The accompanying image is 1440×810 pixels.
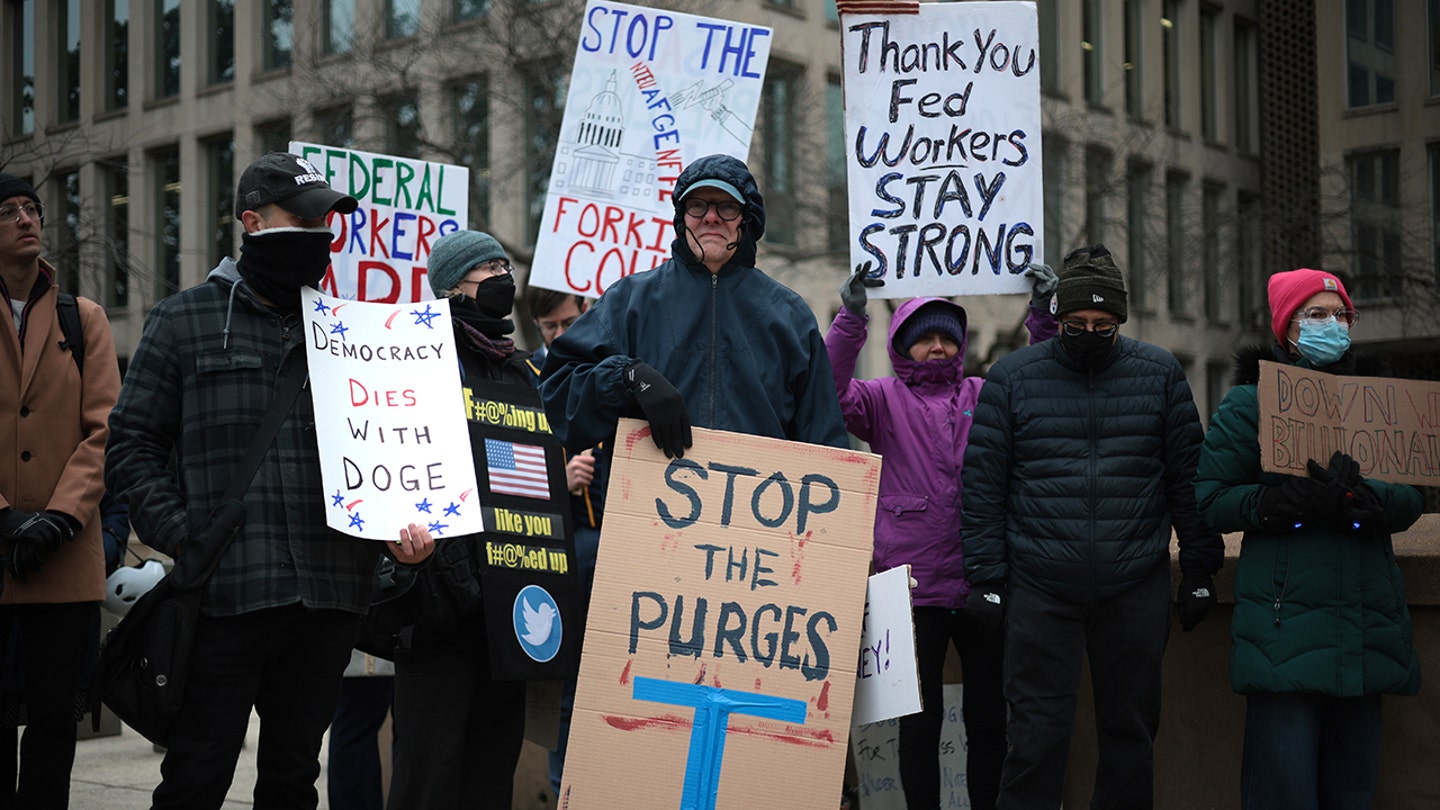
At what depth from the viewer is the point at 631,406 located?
409 centimetres

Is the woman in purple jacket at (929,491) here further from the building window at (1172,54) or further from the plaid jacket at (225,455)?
the building window at (1172,54)

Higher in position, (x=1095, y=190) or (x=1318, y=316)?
(x=1095, y=190)

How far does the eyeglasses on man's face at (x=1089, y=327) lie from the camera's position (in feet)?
16.0

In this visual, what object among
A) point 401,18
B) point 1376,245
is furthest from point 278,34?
point 1376,245

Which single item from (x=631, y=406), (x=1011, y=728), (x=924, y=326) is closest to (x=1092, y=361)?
(x=924, y=326)

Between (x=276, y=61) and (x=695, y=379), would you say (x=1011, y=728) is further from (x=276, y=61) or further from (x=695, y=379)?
(x=276, y=61)

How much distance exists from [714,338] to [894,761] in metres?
2.28

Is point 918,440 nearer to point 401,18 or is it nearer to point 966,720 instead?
point 966,720

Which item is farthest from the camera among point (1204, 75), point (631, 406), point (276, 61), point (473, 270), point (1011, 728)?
point (1204, 75)

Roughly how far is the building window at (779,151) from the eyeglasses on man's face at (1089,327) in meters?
17.5

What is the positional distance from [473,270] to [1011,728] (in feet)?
6.93

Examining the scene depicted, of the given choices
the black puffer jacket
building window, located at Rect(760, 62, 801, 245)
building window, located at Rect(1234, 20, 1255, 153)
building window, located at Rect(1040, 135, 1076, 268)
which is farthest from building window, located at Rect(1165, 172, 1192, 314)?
the black puffer jacket

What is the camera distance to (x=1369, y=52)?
30.4 meters

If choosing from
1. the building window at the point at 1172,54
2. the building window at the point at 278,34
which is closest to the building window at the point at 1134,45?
the building window at the point at 1172,54
